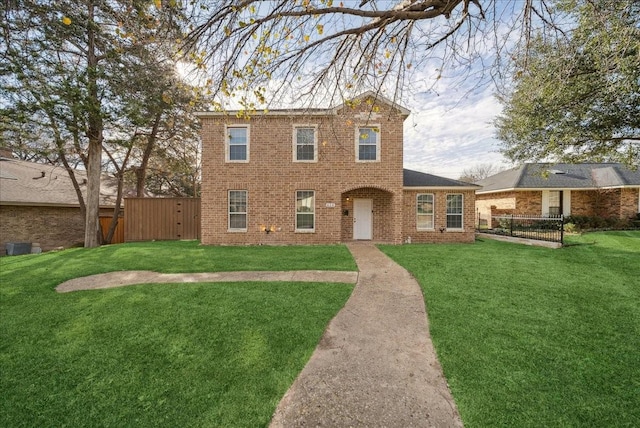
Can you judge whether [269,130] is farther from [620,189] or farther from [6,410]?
[620,189]

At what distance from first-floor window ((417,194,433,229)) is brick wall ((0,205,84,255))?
60.6 feet

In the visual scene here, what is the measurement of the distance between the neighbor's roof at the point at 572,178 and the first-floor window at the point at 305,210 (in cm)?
1385

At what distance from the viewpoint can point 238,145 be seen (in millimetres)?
11648

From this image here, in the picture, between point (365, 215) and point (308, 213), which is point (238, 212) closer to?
point (308, 213)

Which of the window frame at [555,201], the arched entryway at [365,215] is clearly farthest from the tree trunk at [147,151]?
the window frame at [555,201]

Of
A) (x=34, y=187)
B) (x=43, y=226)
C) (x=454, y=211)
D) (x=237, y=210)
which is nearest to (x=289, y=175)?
(x=237, y=210)

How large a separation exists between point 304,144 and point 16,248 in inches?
570

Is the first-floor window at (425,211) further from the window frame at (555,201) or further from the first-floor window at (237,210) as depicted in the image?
the window frame at (555,201)

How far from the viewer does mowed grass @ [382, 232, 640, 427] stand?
2.40m

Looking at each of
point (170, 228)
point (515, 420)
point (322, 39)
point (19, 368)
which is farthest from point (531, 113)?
point (170, 228)

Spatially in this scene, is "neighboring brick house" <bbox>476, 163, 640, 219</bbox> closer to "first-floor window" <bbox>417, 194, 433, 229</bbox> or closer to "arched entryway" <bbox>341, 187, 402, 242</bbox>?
"first-floor window" <bbox>417, 194, 433, 229</bbox>

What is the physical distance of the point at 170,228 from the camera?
13.8m

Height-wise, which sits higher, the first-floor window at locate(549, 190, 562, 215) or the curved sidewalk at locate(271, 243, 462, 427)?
the first-floor window at locate(549, 190, 562, 215)

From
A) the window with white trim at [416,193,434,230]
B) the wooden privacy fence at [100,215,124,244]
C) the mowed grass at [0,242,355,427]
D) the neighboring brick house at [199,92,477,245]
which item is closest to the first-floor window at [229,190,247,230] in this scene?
the neighboring brick house at [199,92,477,245]
